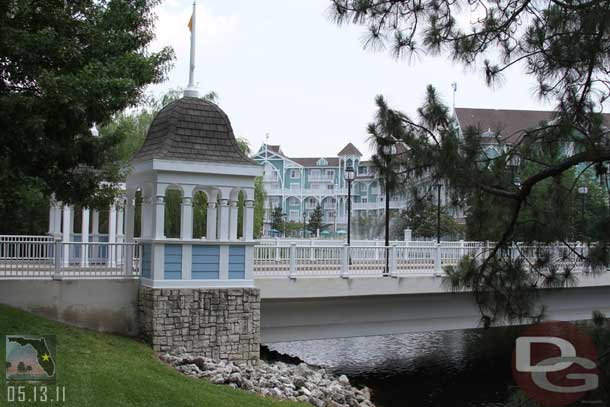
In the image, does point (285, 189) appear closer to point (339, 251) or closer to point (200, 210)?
point (200, 210)

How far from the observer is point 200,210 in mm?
24594

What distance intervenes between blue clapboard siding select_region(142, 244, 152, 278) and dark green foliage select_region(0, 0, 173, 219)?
241 centimetres

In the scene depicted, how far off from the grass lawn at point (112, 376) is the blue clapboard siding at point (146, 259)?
55.9 inches

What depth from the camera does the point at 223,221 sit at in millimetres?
13898

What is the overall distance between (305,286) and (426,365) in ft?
25.6

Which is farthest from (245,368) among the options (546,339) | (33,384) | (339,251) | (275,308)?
(546,339)

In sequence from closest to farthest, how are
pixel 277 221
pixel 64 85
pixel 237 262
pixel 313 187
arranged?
pixel 64 85 < pixel 237 262 < pixel 277 221 < pixel 313 187

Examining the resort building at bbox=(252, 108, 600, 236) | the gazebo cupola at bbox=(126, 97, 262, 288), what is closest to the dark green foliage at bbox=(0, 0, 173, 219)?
the gazebo cupola at bbox=(126, 97, 262, 288)

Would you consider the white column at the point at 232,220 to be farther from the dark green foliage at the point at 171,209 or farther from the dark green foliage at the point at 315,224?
the dark green foliage at the point at 315,224

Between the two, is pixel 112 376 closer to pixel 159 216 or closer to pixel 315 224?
pixel 159 216

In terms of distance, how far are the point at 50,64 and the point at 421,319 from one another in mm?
11418

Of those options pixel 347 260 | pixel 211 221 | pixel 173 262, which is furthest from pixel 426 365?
pixel 173 262

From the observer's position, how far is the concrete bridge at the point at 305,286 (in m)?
13.1

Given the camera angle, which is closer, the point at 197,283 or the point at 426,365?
the point at 197,283
